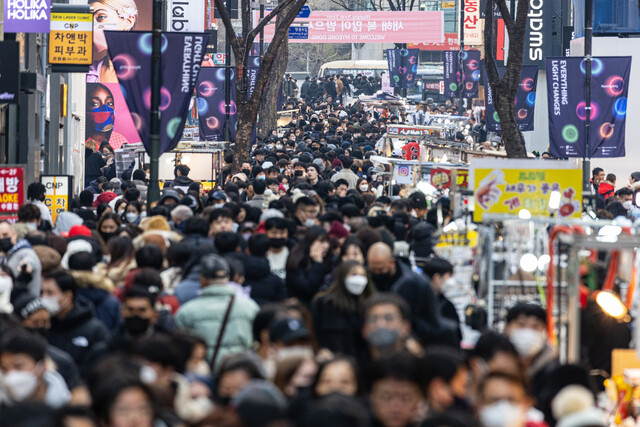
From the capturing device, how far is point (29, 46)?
22.4 meters

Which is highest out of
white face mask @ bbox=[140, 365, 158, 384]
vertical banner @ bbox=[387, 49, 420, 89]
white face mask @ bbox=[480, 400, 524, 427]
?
vertical banner @ bbox=[387, 49, 420, 89]

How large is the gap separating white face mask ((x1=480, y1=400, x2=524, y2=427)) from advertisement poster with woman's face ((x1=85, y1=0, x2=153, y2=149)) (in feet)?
106

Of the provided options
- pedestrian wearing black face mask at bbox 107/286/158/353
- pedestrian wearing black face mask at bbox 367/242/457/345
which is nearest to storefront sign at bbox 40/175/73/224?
pedestrian wearing black face mask at bbox 367/242/457/345

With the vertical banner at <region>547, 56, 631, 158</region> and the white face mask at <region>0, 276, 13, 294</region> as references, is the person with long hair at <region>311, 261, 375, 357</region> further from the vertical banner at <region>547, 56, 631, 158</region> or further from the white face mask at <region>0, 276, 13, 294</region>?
the vertical banner at <region>547, 56, 631, 158</region>

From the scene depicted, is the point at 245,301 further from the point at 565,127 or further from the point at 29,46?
the point at 29,46

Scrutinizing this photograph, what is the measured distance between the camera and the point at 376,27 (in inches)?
2470

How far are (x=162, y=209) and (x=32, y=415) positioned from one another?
29.5 ft

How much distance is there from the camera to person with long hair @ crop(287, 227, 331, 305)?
33.6ft

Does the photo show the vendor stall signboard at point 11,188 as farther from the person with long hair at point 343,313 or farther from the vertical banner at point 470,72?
the vertical banner at point 470,72

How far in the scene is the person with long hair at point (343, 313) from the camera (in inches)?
338

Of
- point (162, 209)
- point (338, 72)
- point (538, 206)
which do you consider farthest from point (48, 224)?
point (338, 72)

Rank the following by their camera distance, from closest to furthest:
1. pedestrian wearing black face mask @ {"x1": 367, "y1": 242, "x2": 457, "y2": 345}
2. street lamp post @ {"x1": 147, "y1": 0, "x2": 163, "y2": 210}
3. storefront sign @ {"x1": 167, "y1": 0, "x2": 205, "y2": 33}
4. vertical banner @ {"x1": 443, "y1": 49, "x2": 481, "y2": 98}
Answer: pedestrian wearing black face mask @ {"x1": 367, "y1": 242, "x2": 457, "y2": 345}
street lamp post @ {"x1": 147, "y1": 0, "x2": 163, "y2": 210}
storefront sign @ {"x1": 167, "y1": 0, "x2": 205, "y2": 33}
vertical banner @ {"x1": 443, "y1": 49, "x2": 481, "y2": 98}

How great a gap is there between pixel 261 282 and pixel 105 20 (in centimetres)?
2954

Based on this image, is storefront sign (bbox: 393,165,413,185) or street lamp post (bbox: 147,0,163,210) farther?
storefront sign (bbox: 393,165,413,185)
